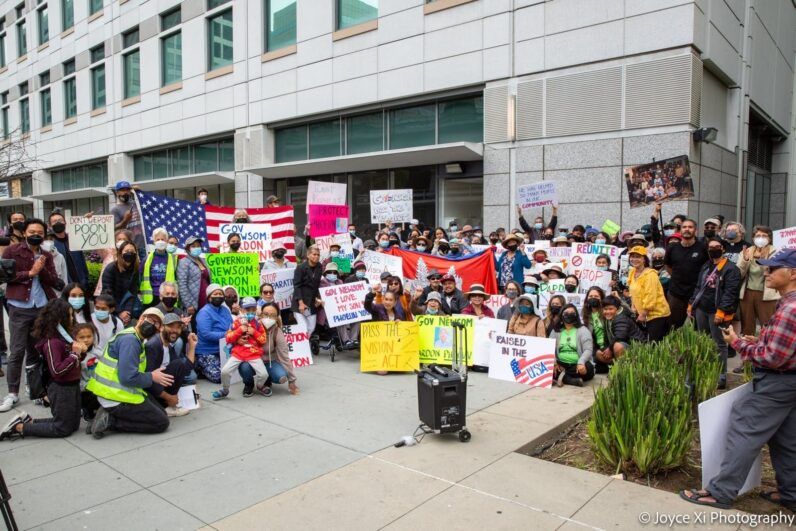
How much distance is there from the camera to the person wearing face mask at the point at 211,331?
303 inches

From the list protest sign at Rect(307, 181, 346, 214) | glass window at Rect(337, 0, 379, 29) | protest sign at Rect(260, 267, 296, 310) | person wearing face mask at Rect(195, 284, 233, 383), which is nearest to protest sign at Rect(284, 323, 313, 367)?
protest sign at Rect(260, 267, 296, 310)

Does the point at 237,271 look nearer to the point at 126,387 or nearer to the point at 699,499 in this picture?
the point at 126,387

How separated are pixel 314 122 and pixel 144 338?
48.8 feet

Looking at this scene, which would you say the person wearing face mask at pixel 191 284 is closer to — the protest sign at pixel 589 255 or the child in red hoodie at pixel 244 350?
the child in red hoodie at pixel 244 350

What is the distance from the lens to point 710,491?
421 cm

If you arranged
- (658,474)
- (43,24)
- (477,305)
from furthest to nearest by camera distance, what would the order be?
1. (43,24)
2. (477,305)
3. (658,474)

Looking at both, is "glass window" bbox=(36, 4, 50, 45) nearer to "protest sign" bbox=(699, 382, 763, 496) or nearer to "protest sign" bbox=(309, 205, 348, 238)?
"protest sign" bbox=(309, 205, 348, 238)

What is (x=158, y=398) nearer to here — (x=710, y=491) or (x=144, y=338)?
(x=144, y=338)

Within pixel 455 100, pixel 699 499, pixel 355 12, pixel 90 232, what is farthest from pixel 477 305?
pixel 355 12

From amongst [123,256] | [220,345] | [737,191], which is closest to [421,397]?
[220,345]

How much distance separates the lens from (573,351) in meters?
7.76

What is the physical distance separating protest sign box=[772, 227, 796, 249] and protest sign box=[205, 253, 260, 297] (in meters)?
7.86

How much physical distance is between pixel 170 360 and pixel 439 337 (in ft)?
12.3

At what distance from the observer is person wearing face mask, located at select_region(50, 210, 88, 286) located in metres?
8.43
